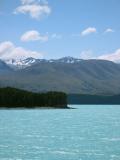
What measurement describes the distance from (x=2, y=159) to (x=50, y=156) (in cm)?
720

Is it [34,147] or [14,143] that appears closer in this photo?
[34,147]


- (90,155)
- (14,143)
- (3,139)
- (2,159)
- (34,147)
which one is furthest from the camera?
(3,139)

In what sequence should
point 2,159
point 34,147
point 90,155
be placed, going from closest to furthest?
point 2,159 < point 90,155 < point 34,147

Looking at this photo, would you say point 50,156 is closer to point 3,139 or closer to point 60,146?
point 60,146

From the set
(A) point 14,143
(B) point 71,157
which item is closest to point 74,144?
(A) point 14,143

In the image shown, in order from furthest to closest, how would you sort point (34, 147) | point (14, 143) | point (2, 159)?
point (14, 143)
point (34, 147)
point (2, 159)

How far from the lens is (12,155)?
6506cm

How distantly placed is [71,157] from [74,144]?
1553 centimetres

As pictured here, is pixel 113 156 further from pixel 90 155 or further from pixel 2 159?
pixel 2 159

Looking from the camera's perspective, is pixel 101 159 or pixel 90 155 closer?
pixel 101 159

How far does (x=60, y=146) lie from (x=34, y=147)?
446cm

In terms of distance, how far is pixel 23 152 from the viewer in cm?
6838

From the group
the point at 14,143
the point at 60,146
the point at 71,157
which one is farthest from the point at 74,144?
the point at 71,157

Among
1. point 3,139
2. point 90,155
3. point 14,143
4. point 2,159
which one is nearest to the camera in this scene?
point 2,159
